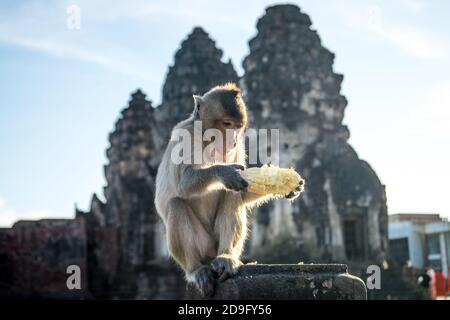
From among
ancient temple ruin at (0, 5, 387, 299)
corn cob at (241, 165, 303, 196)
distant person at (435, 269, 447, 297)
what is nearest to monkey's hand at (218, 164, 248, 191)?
corn cob at (241, 165, 303, 196)

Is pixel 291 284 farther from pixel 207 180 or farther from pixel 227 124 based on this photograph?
pixel 227 124

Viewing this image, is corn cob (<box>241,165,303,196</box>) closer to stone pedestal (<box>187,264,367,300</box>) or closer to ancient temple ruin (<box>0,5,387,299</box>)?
stone pedestal (<box>187,264,367,300</box>)

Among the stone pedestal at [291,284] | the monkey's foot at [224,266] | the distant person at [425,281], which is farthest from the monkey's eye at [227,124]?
the distant person at [425,281]

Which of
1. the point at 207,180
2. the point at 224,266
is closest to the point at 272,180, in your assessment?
the point at 207,180

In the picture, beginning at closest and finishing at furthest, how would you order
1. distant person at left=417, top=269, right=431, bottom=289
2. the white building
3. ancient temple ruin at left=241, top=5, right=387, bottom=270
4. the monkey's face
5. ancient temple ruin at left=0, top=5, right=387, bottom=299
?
the monkey's face → distant person at left=417, top=269, right=431, bottom=289 → ancient temple ruin at left=241, top=5, right=387, bottom=270 → ancient temple ruin at left=0, top=5, right=387, bottom=299 → the white building

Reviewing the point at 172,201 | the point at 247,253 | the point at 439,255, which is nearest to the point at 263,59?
the point at 247,253

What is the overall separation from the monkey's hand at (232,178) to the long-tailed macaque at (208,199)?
0.09 metres

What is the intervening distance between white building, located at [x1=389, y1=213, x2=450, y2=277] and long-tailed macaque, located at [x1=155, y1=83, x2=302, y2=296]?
32.7m

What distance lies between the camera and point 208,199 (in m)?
5.82

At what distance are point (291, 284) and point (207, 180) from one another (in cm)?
108

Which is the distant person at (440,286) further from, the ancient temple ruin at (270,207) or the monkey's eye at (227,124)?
the monkey's eye at (227,124)

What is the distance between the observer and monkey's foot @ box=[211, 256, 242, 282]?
16.6 ft
